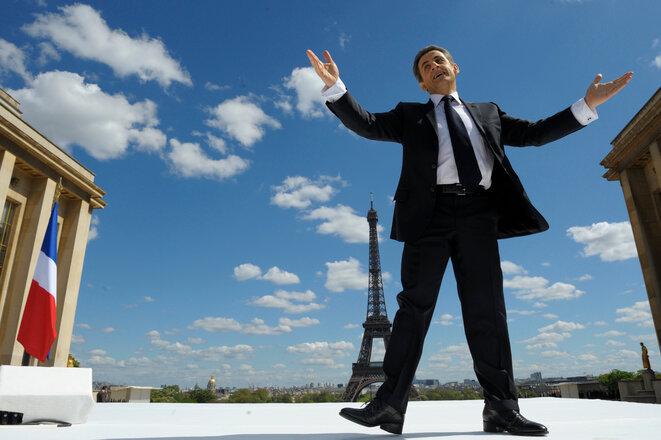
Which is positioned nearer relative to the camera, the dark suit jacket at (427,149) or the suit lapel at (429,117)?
the dark suit jacket at (427,149)

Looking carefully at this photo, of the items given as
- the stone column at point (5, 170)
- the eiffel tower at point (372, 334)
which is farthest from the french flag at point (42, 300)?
the eiffel tower at point (372, 334)

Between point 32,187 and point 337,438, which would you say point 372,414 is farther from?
point 32,187

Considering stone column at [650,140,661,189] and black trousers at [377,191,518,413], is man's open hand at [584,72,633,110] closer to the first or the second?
black trousers at [377,191,518,413]

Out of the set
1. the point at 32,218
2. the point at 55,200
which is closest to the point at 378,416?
the point at 32,218

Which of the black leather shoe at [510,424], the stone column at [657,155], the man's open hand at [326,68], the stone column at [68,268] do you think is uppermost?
the stone column at [657,155]

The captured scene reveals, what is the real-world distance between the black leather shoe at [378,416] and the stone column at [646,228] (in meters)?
21.3

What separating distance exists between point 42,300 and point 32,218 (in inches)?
487

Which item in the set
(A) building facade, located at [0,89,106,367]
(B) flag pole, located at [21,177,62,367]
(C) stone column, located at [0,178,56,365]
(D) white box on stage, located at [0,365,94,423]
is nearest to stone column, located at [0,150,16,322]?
(A) building facade, located at [0,89,106,367]

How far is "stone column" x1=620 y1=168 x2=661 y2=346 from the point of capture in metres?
18.8

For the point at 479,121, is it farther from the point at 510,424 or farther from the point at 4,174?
the point at 4,174

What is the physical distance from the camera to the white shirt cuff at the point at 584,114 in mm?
2906

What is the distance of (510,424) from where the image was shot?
234 centimetres

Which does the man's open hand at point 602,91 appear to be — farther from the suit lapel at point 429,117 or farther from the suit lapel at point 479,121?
the suit lapel at point 429,117

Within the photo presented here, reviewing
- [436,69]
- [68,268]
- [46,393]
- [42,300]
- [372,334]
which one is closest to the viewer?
[436,69]
